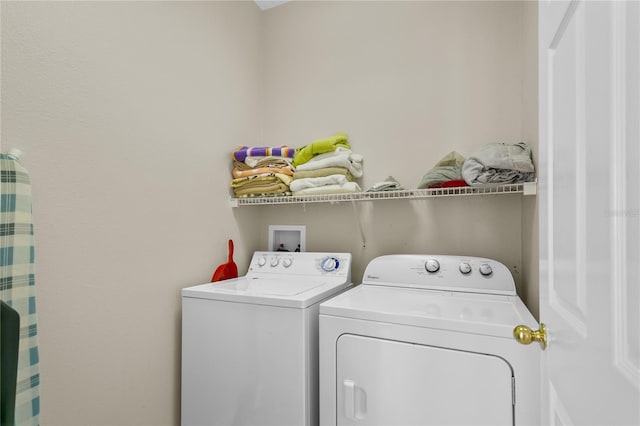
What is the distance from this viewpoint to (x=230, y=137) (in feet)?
6.47

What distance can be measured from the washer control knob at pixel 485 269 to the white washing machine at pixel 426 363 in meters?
0.14

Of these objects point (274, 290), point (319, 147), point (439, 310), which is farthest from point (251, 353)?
point (319, 147)

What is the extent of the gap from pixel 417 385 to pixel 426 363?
0.08 metres

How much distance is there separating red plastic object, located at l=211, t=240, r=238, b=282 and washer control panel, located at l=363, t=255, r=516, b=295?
2.49 feet

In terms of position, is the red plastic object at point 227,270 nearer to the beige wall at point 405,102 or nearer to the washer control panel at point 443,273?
the beige wall at point 405,102

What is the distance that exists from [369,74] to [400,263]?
1132 millimetres

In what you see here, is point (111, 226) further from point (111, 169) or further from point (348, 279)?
point (348, 279)

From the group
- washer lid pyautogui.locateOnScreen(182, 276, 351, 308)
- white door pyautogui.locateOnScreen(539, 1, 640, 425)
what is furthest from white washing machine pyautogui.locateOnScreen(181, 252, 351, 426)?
white door pyautogui.locateOnScreen(539, 1, 640, 425)

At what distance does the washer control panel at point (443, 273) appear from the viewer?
1475mm

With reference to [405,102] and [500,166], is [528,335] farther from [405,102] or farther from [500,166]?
[405,102]

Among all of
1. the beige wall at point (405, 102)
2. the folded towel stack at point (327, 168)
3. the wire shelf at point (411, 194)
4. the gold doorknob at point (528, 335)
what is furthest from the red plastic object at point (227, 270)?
the gold doorknob at point (528, 335)

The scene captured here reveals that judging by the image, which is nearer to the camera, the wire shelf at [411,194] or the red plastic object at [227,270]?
the wire shelf at [411,194]

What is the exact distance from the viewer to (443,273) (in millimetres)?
1553

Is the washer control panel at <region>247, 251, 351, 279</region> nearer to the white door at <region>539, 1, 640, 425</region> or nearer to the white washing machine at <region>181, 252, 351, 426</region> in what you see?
the white washing machine at <region>181, 252, 351, 426</region>
